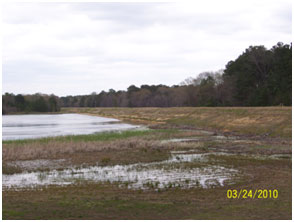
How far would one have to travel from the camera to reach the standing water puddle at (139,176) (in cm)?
1633

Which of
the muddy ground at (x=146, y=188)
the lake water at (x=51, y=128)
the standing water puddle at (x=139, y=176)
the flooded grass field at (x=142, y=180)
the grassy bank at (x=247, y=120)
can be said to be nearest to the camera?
the muddy ground at (x=146, y=188)

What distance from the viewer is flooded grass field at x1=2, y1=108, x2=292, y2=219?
11391 mm

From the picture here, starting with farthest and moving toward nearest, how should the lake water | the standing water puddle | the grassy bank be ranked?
the lake water
the grassy bank
the standing water puddle

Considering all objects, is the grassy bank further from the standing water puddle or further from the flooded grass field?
the standing water puddle

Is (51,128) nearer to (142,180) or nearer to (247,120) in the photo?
(247,120)

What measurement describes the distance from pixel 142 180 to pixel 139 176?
103 cm

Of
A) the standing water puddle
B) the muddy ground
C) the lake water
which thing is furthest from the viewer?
the lake water

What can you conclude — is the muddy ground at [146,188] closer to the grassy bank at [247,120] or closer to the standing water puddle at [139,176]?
the standing water puddle at [139,176]

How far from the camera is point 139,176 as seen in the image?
18141 millimetres

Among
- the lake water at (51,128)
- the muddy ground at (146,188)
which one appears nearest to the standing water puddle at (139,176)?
the muddy ground at (146,188)

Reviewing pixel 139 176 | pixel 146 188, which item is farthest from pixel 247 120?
pixel 146 188

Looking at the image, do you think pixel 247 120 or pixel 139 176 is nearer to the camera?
pixel 139 176

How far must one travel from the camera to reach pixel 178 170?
19.5 m

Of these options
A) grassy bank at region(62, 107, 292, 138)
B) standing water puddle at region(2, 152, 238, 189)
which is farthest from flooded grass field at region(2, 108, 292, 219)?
grassy bank at region(62, 107, 292, 138)
